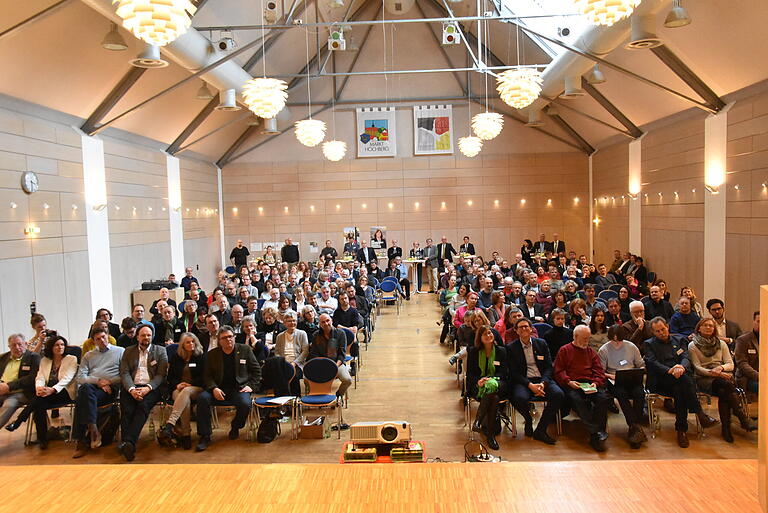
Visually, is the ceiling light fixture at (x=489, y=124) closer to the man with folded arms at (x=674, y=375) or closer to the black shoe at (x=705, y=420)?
the man with folded arms at (x=674, y=375)

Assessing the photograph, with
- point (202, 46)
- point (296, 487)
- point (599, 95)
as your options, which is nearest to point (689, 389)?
point (296, 487)

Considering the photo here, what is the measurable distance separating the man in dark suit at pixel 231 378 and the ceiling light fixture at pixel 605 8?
489 centimetres

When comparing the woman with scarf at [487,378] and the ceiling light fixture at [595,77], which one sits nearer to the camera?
the woman with scarf at [487,378]

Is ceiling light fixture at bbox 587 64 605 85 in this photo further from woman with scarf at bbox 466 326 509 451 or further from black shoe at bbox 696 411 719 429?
black shoe at bbox 696 411 719 429

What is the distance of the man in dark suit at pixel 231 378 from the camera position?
648 cm

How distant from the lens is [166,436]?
629 cm

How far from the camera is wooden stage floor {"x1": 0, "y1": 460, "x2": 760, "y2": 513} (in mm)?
2115

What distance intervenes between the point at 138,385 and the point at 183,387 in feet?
1.57

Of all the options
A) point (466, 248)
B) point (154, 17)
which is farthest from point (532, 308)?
point (466, 248)

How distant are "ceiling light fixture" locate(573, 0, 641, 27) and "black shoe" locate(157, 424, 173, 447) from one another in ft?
18.8

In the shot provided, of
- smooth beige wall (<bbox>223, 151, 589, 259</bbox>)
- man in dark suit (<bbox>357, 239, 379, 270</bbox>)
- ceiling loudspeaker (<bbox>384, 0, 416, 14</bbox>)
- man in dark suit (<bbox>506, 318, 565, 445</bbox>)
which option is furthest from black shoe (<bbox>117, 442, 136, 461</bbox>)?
smooth beige wall (<bbox>223, 151, 589, 259</bbox>)

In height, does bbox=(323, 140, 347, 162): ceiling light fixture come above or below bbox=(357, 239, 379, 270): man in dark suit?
above

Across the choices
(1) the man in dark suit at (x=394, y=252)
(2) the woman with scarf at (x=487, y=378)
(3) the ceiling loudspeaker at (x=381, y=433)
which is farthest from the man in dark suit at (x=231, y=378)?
(1) the man in dark suit at (x=394, y=252)

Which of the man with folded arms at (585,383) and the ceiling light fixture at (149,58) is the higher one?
the ceiling light fixture at (149,58)
